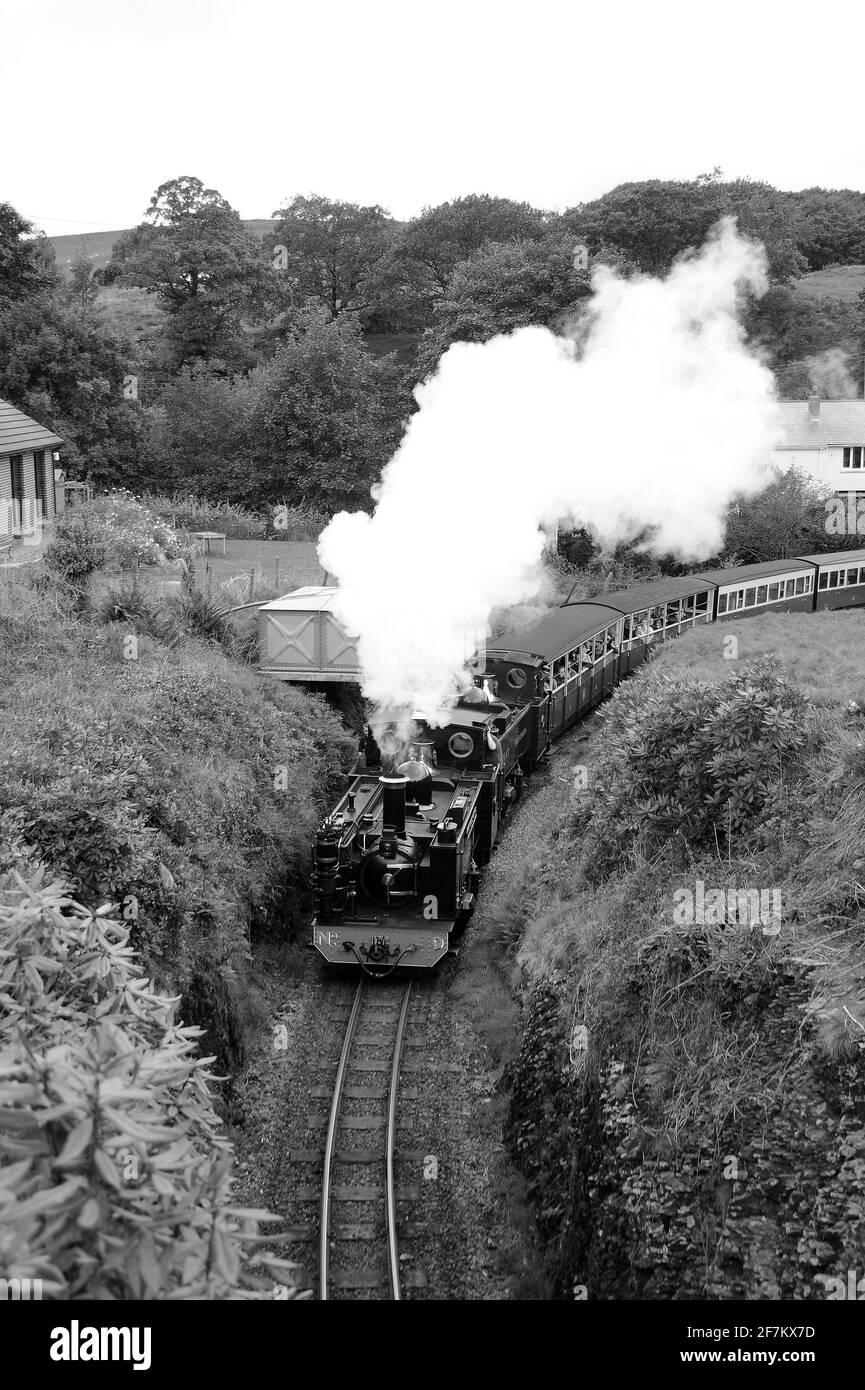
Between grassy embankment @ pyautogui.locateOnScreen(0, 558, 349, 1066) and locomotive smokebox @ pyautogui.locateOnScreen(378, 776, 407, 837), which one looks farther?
locomotive smokebox @ pyautogui.locateOnScreen(378, 776, 407, 837)

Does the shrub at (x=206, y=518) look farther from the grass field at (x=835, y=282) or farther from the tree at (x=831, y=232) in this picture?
the tree at (x=831, y=232)

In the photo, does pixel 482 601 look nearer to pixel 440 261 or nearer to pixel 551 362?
pixel 551 362

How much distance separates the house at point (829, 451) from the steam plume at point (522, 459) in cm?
1339

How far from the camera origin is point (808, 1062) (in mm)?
8844

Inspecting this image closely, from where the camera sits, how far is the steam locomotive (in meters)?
14.7

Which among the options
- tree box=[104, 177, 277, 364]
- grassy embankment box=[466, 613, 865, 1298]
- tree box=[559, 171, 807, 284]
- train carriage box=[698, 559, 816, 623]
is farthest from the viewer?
tree box=[104, 177, 277, 364]

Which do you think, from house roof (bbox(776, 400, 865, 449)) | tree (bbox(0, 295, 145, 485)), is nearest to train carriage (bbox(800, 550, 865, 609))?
house roof (bbox(776, 400, 865, 449))

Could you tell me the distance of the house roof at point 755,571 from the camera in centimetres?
2947

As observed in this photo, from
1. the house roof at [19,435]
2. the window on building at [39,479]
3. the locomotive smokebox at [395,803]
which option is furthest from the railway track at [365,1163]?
the window on building at [39,479]

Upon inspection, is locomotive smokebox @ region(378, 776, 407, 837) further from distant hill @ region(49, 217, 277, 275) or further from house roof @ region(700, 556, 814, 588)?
distant hill @ region(49, 217, 277, 275)

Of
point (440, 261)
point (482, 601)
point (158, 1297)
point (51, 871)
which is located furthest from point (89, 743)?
point (440, 261)

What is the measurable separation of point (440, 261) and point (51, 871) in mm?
56100

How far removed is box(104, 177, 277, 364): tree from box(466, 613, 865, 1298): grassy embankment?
41240mm

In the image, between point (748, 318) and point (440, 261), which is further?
point (440, 261)
